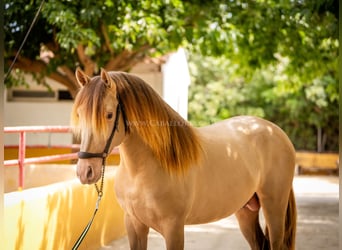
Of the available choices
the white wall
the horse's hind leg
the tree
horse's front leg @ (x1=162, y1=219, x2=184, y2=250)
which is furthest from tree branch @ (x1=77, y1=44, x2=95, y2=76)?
horse's front leg @ (x1=162, y1=219, x2=184, y2=250)

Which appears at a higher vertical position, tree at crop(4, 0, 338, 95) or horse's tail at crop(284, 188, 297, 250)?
tree at crop(4, 0, 338, 95)

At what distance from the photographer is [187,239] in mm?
5781

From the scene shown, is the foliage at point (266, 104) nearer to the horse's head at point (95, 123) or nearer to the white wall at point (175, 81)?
the white wall at point (175, 81)

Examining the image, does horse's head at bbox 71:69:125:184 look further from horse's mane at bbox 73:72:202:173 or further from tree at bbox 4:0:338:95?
tree at bbox 4:0:338:95

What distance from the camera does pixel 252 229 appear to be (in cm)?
401

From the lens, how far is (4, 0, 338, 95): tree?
7.92m

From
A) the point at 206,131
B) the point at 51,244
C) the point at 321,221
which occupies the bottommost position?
the point at 321,221

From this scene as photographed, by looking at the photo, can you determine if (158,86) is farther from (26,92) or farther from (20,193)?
(20,193)

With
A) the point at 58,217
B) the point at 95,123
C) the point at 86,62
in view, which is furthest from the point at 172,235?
the point at 86,62

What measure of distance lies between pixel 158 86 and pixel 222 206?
8.93 m

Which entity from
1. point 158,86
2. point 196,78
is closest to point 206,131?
point 158,86

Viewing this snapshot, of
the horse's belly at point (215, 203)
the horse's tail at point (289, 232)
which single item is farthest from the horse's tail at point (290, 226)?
the horse's belly at point (215, 203)

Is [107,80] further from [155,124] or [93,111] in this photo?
[155,124]

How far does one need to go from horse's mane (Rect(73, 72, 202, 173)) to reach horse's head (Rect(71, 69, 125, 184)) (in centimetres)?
3
